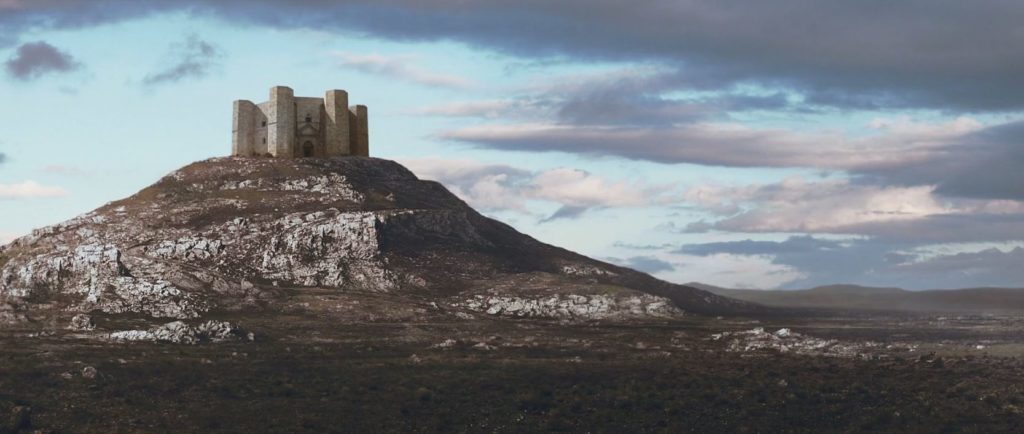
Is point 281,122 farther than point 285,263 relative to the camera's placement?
Yes

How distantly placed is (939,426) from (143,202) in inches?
4600

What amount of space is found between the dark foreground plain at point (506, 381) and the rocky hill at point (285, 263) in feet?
23.4

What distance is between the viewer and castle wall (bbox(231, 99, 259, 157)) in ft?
574

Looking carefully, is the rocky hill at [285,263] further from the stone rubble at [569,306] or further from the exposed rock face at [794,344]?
the exposed rock face at [794,344]

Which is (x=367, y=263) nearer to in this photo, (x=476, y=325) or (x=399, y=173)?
(x=476, y=325)

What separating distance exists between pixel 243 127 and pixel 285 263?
38266 millimetres

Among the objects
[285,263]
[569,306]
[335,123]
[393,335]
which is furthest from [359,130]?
[393,335]

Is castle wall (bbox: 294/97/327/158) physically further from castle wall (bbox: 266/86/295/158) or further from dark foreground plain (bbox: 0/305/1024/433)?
dark foreground plain (bbox: 0/305/1024/433)

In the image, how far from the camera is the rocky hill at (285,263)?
431 feet

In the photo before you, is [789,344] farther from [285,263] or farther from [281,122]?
[281,122]

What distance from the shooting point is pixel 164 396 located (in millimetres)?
83062

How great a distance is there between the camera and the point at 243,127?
17550 cm

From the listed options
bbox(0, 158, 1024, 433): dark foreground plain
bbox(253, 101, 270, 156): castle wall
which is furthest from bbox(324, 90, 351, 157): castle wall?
bbox(253, 101, 270, 156): castle wall

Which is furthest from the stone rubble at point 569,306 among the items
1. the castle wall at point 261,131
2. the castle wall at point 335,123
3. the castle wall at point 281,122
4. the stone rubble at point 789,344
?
the castle wall at point 261,131
